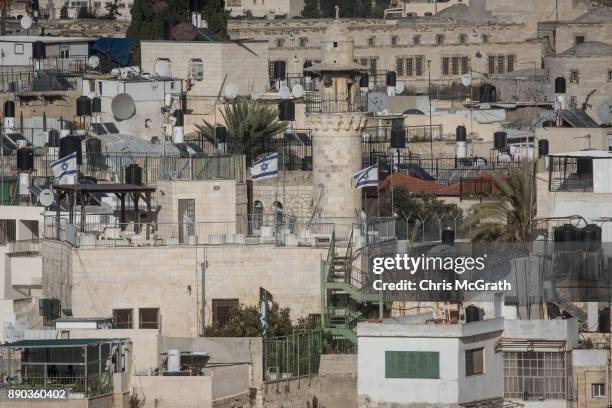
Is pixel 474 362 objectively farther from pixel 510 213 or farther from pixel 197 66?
pixel 197 66

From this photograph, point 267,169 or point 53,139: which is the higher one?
point 53,139

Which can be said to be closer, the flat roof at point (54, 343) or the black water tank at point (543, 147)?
the flat roof at point (54, 343)

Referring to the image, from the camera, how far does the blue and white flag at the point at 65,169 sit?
214 ft

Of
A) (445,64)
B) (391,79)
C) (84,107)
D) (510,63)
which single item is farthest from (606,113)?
(445,64)

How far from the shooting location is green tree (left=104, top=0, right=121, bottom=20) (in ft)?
463

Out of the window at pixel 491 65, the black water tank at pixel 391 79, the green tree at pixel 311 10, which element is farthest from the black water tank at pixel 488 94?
the green tree at pixel 311 10

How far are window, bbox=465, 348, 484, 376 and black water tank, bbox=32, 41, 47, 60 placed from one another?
38.5m

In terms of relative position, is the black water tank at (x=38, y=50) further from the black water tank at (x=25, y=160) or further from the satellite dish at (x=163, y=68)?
the black water tank at (x=25, y=160)

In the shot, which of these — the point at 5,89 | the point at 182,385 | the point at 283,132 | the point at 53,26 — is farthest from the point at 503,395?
the point at 53,26

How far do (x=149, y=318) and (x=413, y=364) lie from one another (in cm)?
746

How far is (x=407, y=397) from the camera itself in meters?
53.0

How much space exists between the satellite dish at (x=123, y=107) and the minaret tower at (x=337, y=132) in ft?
48.5

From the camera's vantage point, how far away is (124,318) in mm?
58531

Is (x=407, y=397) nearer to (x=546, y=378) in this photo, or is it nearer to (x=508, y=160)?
(x=546, y=378)
